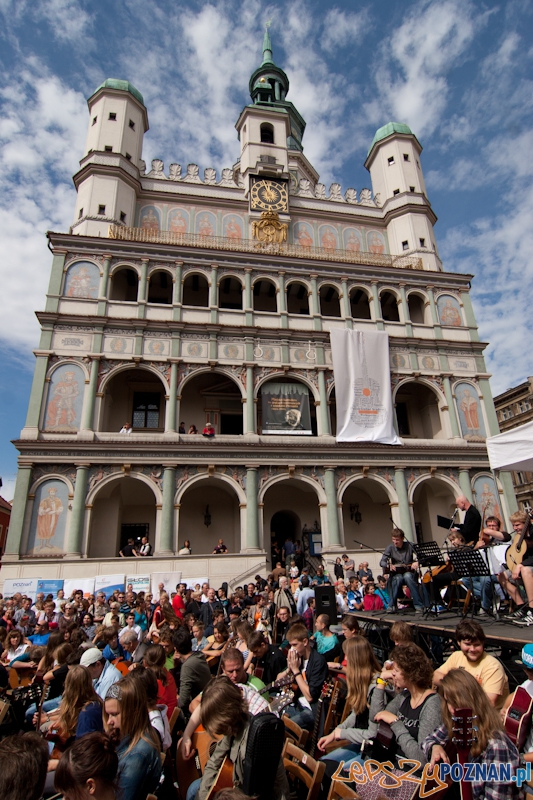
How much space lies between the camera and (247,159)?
30.6 metres

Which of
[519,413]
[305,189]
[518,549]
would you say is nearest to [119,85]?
[305,189]

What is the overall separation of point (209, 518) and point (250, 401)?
19.5ft

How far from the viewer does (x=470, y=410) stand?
25.3m

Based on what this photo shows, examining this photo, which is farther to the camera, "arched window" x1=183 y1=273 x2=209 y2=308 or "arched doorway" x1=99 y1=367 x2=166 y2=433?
"arched window" x1=183 y1=273 x2=209 y2=308

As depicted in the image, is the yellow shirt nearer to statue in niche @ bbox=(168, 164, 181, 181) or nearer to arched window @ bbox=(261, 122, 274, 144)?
statue in niche @ bbox=(168, 164, 181, 181)

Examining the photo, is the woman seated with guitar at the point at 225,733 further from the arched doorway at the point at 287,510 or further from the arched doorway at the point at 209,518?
the arched doorway at the point at 287,510

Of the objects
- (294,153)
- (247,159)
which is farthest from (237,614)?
(294,153)

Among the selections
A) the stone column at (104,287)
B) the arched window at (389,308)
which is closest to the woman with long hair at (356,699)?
the stone column at (104,287)

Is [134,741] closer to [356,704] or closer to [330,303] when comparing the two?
[356,704]

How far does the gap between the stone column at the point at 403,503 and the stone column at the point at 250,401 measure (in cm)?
711

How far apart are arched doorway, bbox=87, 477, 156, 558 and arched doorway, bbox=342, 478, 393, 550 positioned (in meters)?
9.60

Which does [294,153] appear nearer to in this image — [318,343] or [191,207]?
[191,207]

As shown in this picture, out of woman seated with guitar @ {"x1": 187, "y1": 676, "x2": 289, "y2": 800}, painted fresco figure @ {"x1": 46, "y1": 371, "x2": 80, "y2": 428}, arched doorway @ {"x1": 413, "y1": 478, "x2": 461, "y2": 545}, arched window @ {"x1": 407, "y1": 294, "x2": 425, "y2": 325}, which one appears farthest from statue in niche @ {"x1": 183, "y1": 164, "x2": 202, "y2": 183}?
woman seated with guitar @ {"x1": 187, "y1": 676, "x2": 289, "y2": 800}

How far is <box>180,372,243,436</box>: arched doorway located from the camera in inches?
971
